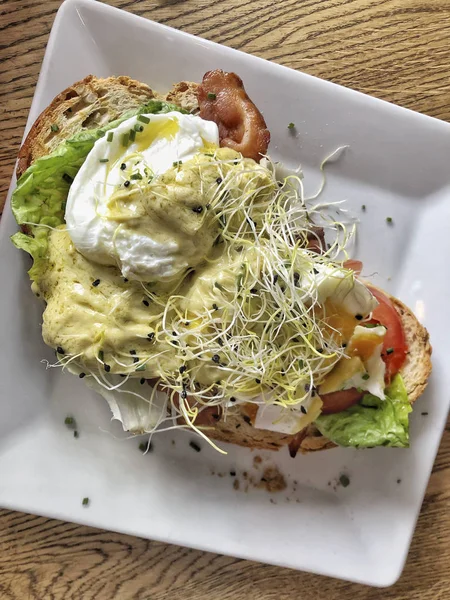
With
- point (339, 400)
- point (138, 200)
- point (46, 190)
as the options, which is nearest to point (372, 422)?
point (339, 400)

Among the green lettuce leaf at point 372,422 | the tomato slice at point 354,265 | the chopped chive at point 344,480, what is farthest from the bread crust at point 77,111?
the chopped chive at point 344,480

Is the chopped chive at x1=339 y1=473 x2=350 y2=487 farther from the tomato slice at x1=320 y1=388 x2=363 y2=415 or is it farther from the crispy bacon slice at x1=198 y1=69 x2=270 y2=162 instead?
the crispy bacon slice at x1=198 y1=69 x2=270 y2=162

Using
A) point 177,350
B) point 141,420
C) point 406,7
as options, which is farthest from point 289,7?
point 141,420

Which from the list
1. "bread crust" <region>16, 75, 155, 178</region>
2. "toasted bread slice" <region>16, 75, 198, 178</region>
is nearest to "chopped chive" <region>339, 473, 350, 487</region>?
"toasted bread slice" <region>16, 75, 198, 178</region>

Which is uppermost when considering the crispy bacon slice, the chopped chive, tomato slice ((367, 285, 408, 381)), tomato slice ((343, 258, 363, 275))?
the crispy bacon slice

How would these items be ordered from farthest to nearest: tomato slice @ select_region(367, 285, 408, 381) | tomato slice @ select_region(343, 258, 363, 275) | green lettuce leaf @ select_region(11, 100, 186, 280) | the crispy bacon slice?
tomato slice @ select_region(343, 258, 363, 275), tomato slice @ select_region(367, 285, 408, 381), the crispy bacon slice, green lettuce leaf @ select_region(11, 100, 186, 280)

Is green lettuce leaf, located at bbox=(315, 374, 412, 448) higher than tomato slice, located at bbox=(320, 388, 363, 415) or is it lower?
lower
